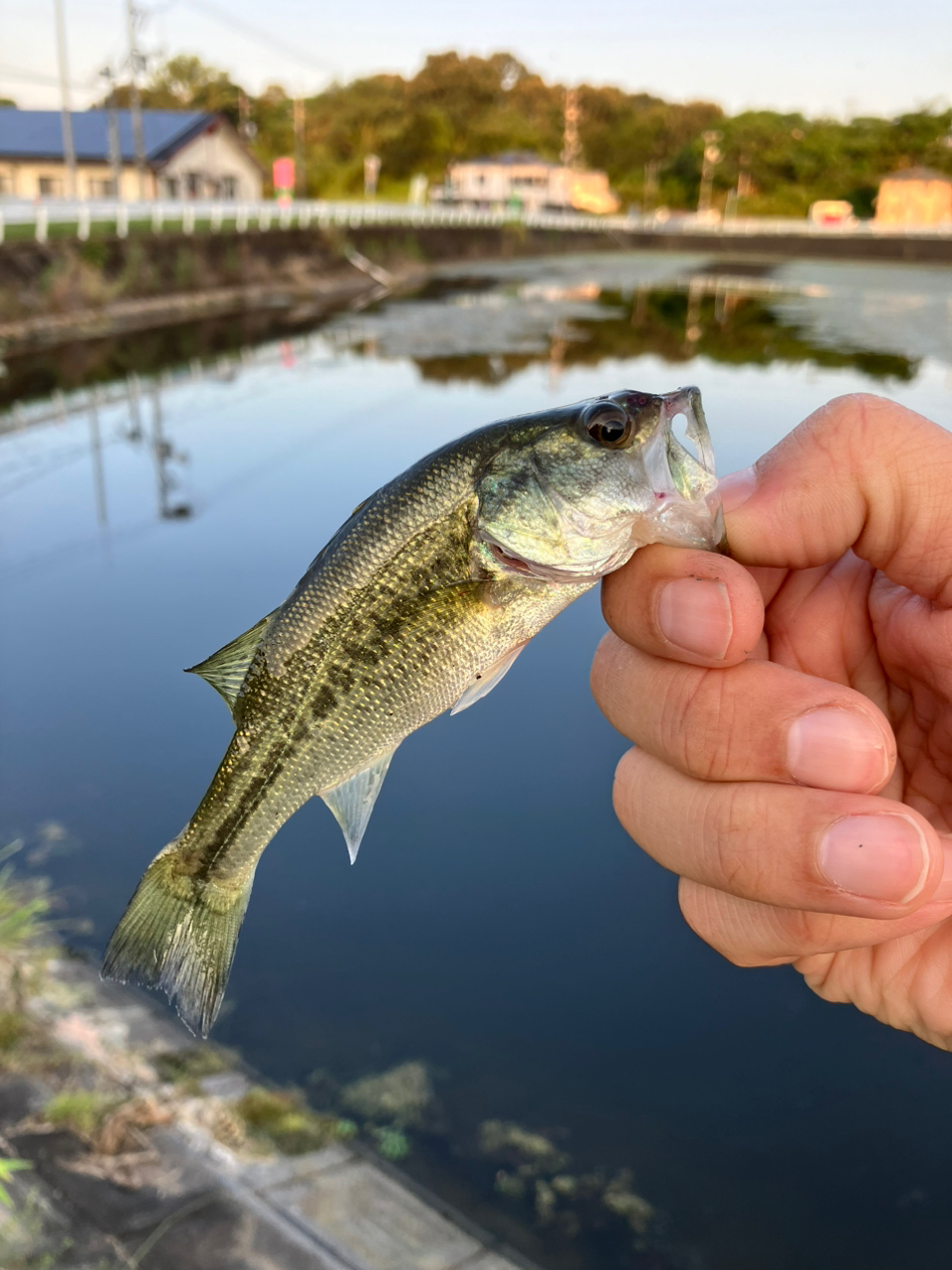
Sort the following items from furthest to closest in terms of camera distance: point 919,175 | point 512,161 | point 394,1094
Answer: point 512,161 < point 919,175 < point 394,1094

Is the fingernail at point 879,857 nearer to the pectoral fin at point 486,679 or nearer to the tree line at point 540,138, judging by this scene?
the pectoral fin at point 486,679

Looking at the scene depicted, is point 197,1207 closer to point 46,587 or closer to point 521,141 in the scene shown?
point 46,587

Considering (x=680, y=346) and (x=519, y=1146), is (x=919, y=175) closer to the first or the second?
(x=680, y=346)

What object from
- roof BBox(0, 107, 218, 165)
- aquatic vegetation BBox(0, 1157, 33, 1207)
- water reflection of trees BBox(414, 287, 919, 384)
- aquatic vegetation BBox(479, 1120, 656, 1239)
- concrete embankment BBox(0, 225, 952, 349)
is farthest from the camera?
roof BBox(0, 107, 218, 165)

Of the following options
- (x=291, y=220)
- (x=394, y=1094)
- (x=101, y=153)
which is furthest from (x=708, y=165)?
(x=394, y=1094)

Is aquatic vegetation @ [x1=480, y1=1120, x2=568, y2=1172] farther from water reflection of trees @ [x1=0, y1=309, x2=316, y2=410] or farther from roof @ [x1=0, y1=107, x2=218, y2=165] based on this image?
roof @ [x1=0, y1=107, x2=218, y2=165]

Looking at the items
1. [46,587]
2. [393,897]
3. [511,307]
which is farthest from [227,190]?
[393,897]

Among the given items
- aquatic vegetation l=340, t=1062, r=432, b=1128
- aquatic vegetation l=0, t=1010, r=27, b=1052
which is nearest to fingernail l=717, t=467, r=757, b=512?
aquatic vegetation l=340, t=1062, r=432, b=1128
